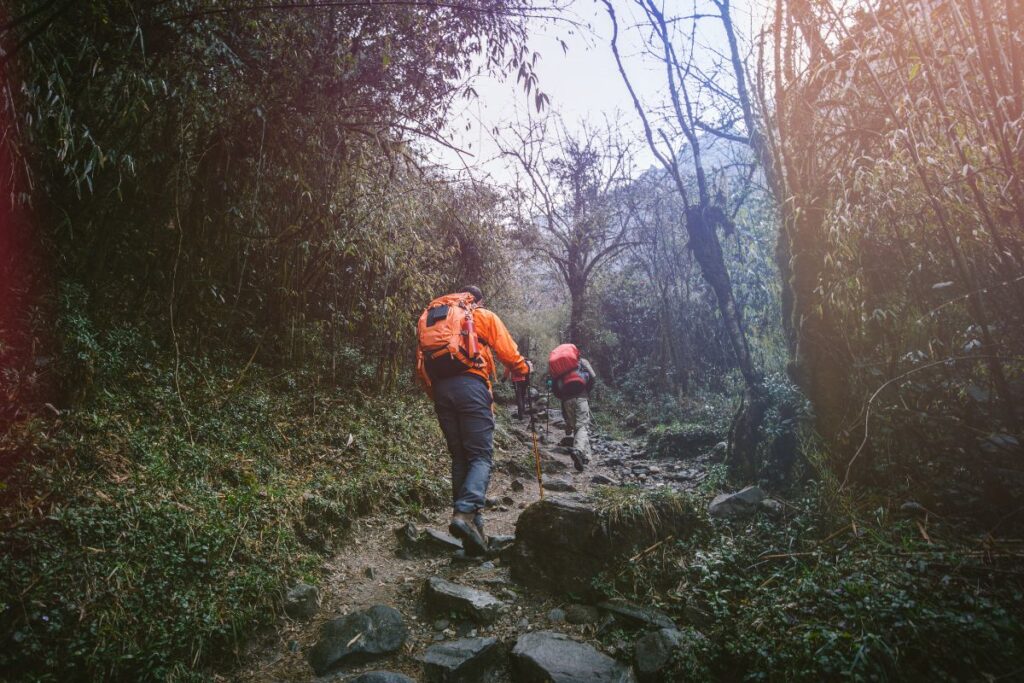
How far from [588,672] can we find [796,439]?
3176 millimetres

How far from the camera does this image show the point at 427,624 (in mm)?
3248

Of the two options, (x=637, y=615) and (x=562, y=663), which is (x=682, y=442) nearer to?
(x=637, y=615)

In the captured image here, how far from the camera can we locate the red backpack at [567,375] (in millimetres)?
8352

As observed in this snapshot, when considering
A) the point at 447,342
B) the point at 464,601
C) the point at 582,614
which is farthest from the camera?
the point at 447,342

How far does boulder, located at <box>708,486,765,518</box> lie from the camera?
3.98m

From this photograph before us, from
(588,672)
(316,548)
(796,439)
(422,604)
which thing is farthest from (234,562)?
(796,439)

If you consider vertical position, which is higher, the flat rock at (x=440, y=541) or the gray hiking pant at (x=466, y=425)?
the gray hiking pant at (x=466, y=425)

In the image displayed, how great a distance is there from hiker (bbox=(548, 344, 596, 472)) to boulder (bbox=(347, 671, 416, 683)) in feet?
18.6

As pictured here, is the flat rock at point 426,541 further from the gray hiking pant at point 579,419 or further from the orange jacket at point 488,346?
the gray hiking pant at point 579,419

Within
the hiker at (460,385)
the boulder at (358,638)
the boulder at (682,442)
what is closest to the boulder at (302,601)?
the boulder at (358,638)

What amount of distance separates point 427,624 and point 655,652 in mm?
1392

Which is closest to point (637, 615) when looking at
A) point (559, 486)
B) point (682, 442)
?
point (559, 486)

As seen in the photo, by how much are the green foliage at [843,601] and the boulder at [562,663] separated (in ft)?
1.09

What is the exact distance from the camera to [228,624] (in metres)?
2.85
